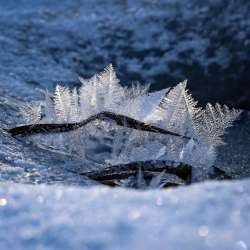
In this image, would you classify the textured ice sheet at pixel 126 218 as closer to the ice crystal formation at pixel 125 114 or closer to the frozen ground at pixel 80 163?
the frozen ground at pixel 80 163

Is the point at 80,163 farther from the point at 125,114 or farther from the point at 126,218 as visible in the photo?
the point at 126,218

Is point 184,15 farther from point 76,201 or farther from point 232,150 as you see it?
point 76,201

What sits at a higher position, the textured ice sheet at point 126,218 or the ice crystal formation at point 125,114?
the textured ice sheet at point 126,218

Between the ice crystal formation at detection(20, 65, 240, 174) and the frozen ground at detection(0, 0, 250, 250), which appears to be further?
the ice crystal formation at detection(20, 65, 240, 174)

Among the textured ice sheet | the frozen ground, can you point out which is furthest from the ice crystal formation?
the textured ice sheet

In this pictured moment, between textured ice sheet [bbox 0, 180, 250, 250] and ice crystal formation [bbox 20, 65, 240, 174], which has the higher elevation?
textured ice sheet [bbox 0, 180, 250, 250]

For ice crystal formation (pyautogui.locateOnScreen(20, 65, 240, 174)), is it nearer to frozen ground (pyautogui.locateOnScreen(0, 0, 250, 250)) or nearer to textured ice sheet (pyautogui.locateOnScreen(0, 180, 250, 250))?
frozen ground (pyautogui.locateOnScreen(0, 0, 250, 250))

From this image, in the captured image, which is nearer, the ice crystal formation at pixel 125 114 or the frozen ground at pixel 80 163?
the frozen ground at pixel 80 163

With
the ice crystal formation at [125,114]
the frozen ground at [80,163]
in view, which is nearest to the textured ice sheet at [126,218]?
the frozen ground at [80,163]
